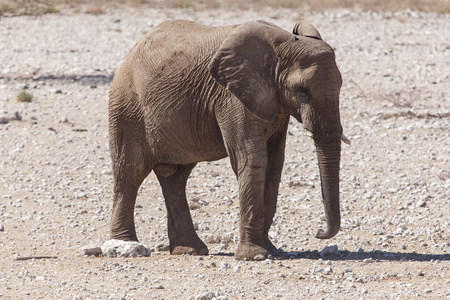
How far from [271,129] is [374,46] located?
13.9 metres

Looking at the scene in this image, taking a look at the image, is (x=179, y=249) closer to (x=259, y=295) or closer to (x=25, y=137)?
(x=259, y=295)

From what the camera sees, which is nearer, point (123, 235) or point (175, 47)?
point (175, 47)

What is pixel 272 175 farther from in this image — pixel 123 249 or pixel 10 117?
pixel 10 117

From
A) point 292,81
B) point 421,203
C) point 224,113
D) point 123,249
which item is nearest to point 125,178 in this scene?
point 123,249

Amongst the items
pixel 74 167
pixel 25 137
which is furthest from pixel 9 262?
pixel 25 137

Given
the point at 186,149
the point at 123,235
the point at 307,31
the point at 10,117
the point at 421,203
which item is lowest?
the point at 10,117

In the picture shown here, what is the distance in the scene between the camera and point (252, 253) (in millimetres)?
7172

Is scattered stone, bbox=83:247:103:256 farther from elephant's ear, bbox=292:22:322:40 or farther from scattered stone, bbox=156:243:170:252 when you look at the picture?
elephant's ear, bbox=292:22:322:40

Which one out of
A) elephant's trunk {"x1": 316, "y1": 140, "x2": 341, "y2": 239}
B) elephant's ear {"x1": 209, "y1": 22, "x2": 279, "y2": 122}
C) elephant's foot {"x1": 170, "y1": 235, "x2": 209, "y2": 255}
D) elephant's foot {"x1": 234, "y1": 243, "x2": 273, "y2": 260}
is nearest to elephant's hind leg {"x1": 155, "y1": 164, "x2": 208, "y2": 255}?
elephant's foot {"x1": 170, "y1": 235, "x2": 209, "y2": 255}

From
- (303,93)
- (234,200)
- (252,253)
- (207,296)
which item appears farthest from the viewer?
(234,200)

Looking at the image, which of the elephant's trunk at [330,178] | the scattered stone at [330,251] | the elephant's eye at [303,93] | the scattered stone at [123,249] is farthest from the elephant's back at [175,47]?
the scattered stone at [330,251]

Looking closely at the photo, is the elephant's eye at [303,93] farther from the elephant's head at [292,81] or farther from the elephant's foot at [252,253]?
the elephant's foot at [252,253]

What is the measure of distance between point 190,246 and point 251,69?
1.87 meters

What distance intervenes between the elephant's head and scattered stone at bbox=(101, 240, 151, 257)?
1.69 metres
